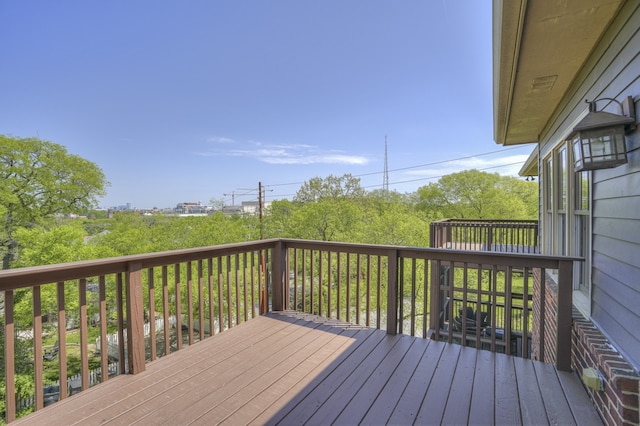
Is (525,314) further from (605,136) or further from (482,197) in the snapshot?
(482,197)

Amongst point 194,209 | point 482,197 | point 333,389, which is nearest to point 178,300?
point 333,389

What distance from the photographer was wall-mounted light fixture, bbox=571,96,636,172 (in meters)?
1.60

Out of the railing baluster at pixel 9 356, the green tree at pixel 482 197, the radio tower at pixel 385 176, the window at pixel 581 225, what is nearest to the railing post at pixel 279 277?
the railing baluster at pixel 9 356

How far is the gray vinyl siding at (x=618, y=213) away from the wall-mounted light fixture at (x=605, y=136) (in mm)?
A: 44

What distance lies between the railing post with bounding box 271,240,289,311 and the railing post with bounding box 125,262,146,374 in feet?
5.20

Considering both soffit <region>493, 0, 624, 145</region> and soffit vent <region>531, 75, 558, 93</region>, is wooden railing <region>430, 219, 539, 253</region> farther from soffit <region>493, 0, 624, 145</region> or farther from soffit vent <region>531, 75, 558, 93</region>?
soffit vent <region>531, 75, 558, 93</region>

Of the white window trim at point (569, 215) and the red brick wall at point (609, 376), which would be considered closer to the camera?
the red brick wall at point (609, 376)

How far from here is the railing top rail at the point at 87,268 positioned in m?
1.75

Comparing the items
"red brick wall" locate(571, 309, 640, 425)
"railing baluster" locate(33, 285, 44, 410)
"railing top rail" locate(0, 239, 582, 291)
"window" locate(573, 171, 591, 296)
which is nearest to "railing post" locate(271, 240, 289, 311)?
"railing top rail" locate(0, 239, 582, 291)

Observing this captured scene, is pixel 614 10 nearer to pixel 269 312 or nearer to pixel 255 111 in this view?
pixel 269 312

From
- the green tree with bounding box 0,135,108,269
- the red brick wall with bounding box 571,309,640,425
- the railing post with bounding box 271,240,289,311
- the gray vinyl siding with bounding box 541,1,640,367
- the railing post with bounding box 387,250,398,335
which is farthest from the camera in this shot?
the green tree with bounding box 0,135,108,269

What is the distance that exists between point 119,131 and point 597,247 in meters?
32.9

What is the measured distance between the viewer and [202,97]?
66.0 feet

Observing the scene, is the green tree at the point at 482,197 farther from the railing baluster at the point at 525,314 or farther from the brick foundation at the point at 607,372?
the brick foundation at the point at 607,372
